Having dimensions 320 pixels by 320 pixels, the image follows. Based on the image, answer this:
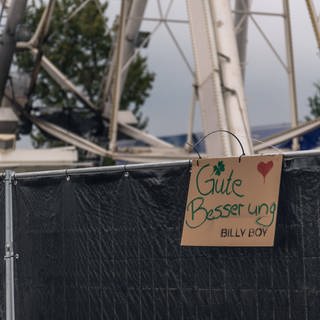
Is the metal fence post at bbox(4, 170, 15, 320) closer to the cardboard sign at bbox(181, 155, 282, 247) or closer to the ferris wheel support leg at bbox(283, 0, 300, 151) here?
the cardboard sign at bbox(181, 155, 282, 247)

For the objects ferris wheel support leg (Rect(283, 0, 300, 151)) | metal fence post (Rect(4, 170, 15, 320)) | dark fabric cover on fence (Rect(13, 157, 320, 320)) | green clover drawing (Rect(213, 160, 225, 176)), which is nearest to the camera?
dark fabric cover on fence (Rect(13, 157, 320, 320))

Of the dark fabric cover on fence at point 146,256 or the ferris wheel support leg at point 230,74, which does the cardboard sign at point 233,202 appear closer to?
the dark fabric cover on fence at point 146,256

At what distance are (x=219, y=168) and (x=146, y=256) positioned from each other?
48.4 inches

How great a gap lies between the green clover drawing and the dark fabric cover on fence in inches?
16.3

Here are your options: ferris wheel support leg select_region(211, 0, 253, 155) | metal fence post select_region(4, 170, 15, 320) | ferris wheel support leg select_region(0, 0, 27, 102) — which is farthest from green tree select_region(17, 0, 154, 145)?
metal fence post select_region(4, 170, 15, 320)

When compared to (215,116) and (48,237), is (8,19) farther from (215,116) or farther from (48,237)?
(48,237)

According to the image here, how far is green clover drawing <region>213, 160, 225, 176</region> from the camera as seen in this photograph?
9875mm

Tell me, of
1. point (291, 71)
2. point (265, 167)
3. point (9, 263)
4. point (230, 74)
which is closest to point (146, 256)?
point (265, 167)

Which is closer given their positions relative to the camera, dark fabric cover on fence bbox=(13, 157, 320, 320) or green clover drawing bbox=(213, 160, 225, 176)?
dark fabric cover on fence bbox=(13, 157, 320, 320)

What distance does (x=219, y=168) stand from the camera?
9.89 m

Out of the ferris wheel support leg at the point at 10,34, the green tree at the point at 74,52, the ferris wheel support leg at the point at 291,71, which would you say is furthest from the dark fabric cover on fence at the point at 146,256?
the green tree at the point at 74,52

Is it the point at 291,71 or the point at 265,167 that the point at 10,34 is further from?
the point at 265,167

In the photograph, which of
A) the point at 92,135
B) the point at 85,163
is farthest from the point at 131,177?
the point at 92,135

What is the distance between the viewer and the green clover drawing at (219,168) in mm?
9875
